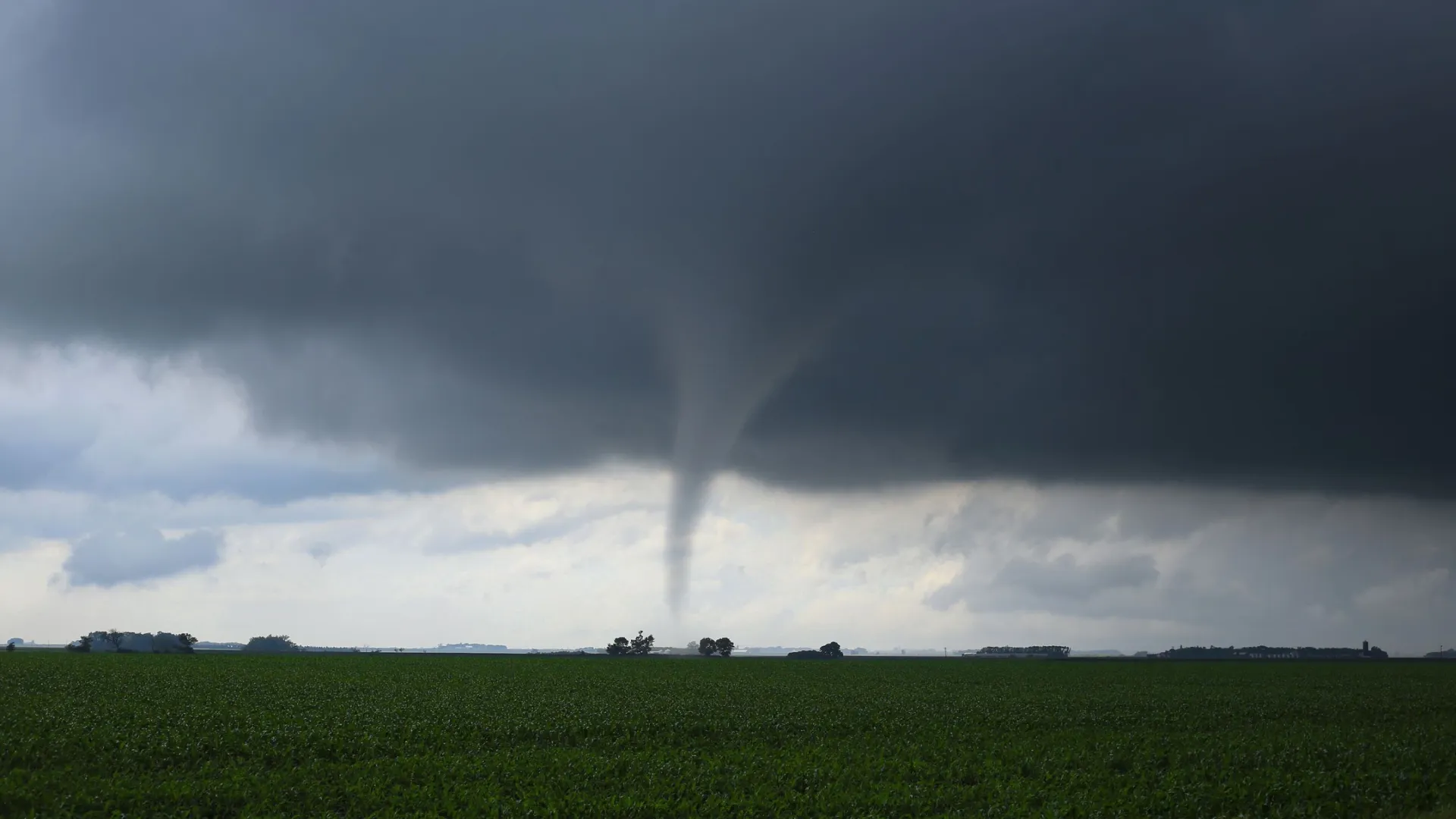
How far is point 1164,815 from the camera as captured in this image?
27359 millimetres

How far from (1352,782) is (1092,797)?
10.3 m

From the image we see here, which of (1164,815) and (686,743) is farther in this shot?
(686,743)

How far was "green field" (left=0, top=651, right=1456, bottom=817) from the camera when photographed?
2717cm

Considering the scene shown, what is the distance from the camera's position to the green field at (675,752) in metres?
27.2

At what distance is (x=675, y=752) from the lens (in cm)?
3475

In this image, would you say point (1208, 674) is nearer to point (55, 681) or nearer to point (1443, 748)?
point (1443, 748)

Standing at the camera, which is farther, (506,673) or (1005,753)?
(506,673)

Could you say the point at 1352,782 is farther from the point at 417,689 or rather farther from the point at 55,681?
the point at 55,681

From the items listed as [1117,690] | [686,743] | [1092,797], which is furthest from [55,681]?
[1117,690]

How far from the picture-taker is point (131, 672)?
2403 inches

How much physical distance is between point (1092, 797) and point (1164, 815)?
7.08ft

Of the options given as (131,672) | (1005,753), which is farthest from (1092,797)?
(131,672)

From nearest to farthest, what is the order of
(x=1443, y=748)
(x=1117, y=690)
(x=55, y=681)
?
(x=1443, y=748)
(x=55, y=681)
(x=1117, y=690)

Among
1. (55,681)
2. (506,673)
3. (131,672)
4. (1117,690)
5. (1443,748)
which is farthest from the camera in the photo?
(506,673)
